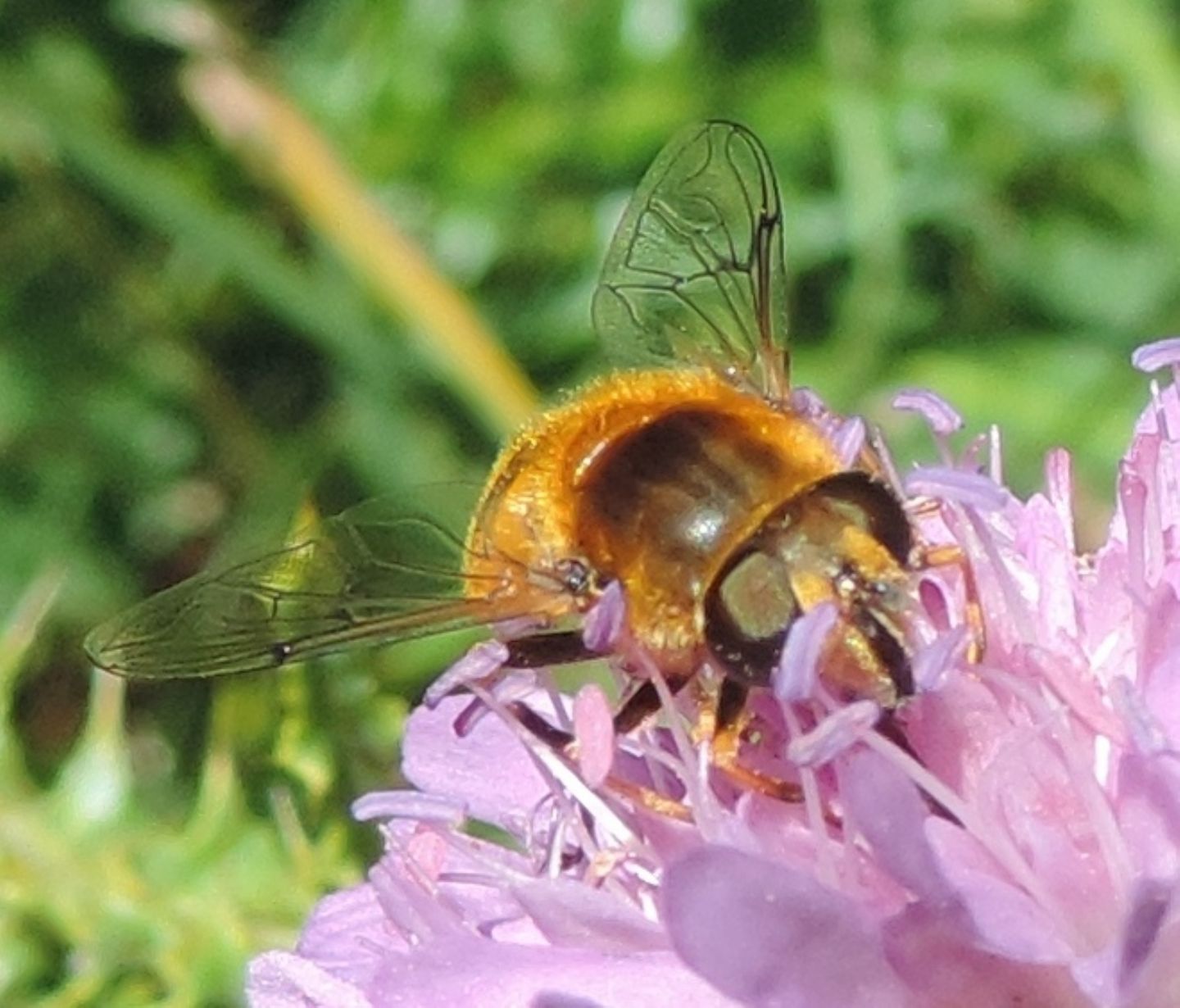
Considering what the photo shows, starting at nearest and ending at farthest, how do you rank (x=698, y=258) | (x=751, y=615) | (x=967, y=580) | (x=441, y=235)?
(x=751, y=615) → (x=967, y=580) → (x=698, y=258) → (x=441, y=235)

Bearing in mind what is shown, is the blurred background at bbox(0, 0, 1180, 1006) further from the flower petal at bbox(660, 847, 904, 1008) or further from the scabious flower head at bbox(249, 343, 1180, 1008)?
the flower petal at bbox(660, 847, 904, 1008)

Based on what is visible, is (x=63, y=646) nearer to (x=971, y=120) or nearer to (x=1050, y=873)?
(x=971, y=120)

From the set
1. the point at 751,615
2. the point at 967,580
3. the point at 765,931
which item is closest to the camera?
the point at 765,931

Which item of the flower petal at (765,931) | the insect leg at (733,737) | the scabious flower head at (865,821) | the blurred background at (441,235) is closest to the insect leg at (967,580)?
the scabious flower head at (865,821)

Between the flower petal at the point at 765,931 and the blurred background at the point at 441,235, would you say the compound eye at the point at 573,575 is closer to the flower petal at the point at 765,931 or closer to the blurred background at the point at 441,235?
the flower petal at the point at 765,931

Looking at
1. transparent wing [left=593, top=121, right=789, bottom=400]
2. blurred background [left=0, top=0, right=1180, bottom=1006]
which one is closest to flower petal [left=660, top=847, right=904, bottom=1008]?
transparent wing [left=593, top=121, right=789, bottom=400]

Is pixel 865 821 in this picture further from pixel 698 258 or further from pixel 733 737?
pixel 698 258

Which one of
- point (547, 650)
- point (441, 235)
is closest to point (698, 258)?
point (547, 650)
